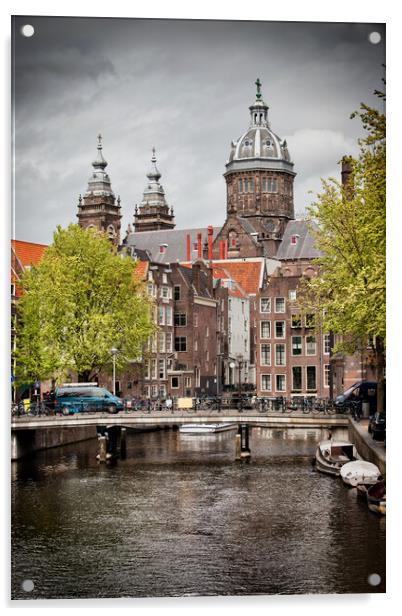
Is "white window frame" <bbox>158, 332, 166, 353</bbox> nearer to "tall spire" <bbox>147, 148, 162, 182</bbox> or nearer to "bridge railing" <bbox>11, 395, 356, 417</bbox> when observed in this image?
"bridge railing" <bbox>11, 395, 356, 417</bbox>

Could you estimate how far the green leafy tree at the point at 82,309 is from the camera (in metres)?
38.5

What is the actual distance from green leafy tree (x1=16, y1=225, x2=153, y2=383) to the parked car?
12.2 meters

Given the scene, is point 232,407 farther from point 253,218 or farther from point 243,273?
point 253,218

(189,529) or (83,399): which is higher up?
(83,399)

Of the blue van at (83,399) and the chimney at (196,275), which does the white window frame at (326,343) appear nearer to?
the blue van at (83,399)

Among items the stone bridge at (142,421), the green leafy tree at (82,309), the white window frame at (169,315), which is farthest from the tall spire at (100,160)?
the white window frame at (169,315)

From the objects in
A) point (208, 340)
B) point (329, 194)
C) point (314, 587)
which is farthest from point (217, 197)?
point (208, 340)

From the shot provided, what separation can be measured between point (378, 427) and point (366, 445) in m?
0.69

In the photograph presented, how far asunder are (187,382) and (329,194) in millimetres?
31266

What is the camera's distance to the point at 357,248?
30.3 meters

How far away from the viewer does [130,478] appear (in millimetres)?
34750

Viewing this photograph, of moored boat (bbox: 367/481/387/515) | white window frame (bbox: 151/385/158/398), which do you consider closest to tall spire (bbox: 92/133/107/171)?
moored boat (bbox: 367/481/387/515)

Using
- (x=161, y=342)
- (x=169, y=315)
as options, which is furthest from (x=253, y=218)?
(x=161, y=342)
